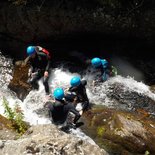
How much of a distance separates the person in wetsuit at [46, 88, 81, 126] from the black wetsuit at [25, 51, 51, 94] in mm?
2165

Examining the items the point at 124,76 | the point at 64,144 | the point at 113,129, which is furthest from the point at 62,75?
the point at 64,144

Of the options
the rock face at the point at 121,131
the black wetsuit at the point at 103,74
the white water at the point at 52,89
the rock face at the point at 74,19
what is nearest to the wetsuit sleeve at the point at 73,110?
the rock face at the point at 121,131

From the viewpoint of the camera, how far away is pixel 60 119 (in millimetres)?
10398

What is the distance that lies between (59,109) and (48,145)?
148 inches

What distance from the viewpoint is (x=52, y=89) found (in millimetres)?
13031

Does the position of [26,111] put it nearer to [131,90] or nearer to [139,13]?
[131,90]

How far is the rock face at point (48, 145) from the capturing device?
6.36m

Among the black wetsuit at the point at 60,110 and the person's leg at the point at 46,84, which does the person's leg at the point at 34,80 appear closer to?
the person's leg at the point at 46,84

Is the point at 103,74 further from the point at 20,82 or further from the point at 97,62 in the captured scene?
the point at 20,82

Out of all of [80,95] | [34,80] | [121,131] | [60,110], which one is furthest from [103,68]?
[121,131]

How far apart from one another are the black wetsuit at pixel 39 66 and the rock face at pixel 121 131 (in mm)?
2394

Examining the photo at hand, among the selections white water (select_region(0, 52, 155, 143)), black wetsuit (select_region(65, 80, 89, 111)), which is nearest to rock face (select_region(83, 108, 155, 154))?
black wetsuit (select_region(65, 80, 89, 111))

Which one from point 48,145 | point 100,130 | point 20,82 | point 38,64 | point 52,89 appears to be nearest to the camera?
point 48,145

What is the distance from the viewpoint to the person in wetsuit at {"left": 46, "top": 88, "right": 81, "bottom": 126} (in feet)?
33.3
